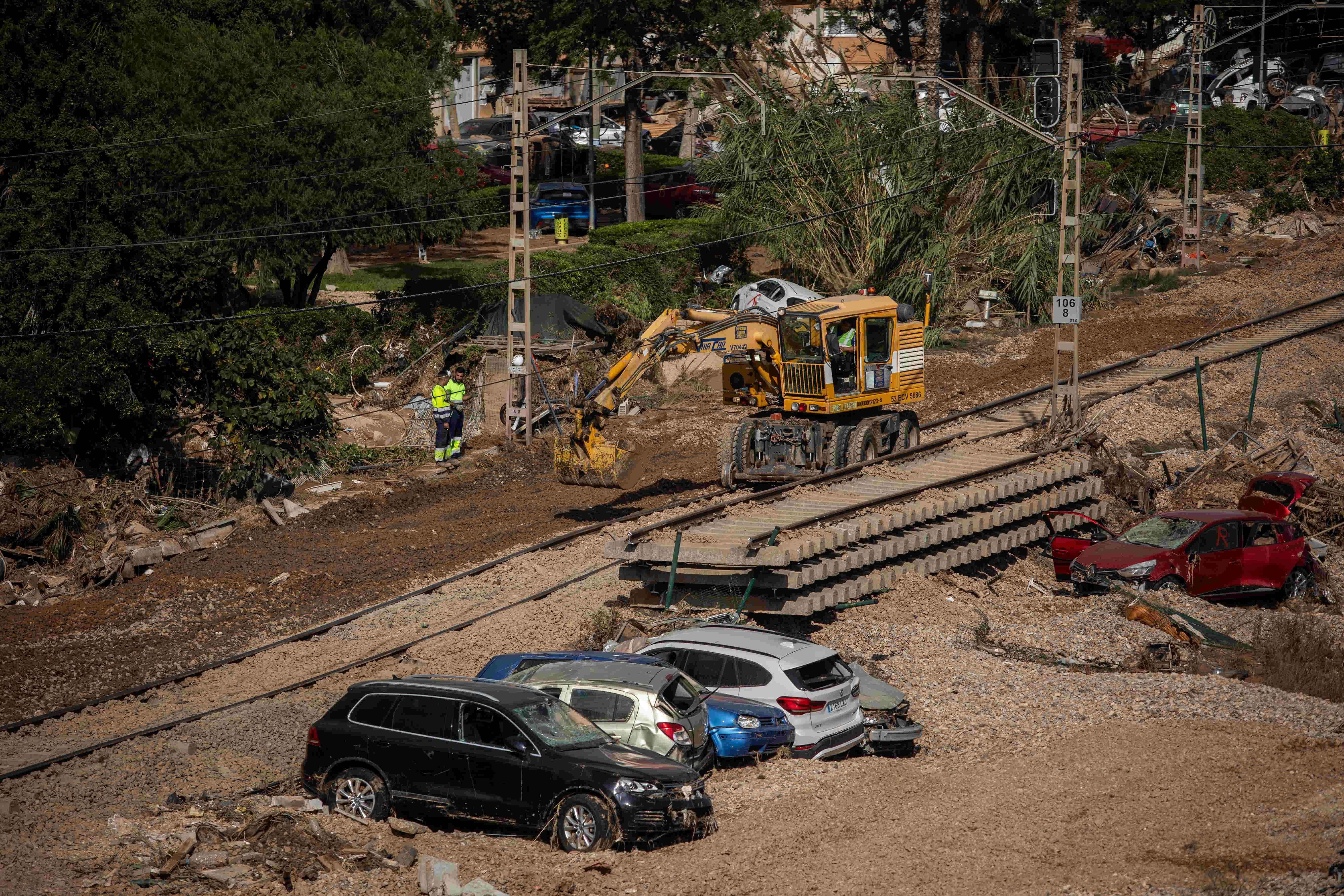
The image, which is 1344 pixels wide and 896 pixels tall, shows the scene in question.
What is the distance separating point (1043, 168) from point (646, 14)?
1847cm

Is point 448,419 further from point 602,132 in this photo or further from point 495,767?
point 602,132

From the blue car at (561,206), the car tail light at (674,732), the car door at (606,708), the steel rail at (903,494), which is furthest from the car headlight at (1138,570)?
the blue car at (561,206)

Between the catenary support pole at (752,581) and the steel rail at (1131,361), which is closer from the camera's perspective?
the catenary support pole at (752,581)

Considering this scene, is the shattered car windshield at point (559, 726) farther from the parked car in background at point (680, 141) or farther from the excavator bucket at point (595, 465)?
the parked car in background at point (680, 141)

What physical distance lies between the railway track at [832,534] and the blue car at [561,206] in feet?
84.9

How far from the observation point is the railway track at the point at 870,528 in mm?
19406

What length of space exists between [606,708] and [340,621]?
27.0ft

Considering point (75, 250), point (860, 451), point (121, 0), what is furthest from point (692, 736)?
point (121, 0)

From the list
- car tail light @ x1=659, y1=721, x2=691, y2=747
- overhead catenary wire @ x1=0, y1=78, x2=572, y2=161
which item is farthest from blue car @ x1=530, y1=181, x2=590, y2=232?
car tail light @ x1=659, y1=721, x2=691, y2=747

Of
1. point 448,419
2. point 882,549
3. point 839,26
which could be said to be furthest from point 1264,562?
point 839,26

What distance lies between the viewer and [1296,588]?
865 inches

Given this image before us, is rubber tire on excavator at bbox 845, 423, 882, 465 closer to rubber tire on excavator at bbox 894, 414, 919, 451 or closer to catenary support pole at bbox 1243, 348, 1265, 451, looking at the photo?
rubber tire on excavator at bbox 894, 414, 919, 451

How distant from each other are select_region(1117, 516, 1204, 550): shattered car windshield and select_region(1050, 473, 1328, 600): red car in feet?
0.05

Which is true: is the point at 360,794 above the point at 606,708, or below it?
below
